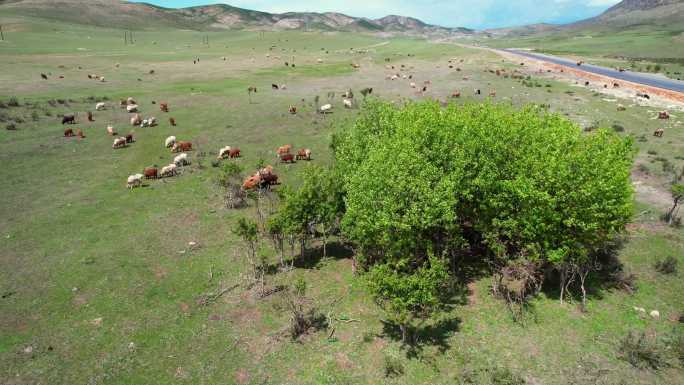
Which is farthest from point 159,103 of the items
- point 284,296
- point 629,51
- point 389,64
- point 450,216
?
point 629,51

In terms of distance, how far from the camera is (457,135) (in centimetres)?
2430

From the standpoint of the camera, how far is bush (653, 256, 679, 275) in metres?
23.6

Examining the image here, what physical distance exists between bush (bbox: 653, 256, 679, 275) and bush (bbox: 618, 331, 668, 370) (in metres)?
7.49

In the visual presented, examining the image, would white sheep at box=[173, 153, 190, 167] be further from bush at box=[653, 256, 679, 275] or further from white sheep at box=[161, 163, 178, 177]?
bush at box=[653, 256, 679, 275]

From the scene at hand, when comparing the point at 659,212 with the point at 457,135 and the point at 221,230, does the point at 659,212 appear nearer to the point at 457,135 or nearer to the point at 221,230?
the point at 457,135

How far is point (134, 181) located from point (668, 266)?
43.2 m

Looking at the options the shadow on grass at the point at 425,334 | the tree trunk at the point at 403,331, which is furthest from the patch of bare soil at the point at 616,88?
the tree trunk at the point at 403,331

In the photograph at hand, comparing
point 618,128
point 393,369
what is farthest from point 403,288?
point 618,128

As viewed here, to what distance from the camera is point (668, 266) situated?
23641mm

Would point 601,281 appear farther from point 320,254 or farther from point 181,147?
point 181,147

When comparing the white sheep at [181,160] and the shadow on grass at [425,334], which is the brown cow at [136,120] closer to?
the white sheep at [181,160]

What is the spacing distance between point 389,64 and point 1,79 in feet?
333

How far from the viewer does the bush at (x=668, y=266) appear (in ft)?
77.4

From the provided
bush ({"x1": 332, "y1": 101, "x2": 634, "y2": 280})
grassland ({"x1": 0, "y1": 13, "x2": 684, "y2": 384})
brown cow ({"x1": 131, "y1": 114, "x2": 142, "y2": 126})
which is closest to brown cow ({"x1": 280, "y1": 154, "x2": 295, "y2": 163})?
grassland ({"x1": 0, "y1": 13, "x2": 684, "y2": 384})
